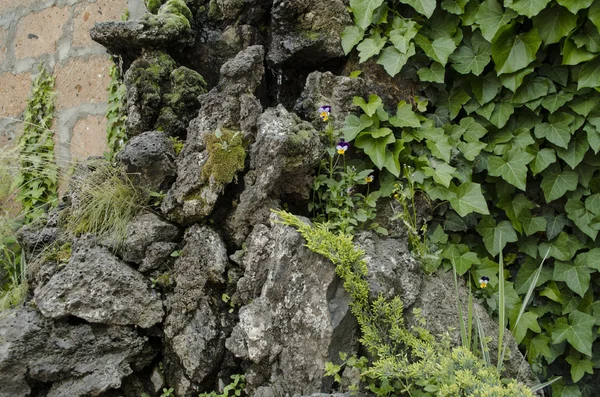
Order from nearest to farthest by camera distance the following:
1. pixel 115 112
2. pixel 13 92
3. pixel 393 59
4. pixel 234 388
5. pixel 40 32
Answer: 1. pixel 234 388
2. pixel 393 59
3. pixel 115 112
4. pixel 40 32
5. pixel 13 92

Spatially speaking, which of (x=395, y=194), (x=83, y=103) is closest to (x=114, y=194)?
(x=395, y=194)

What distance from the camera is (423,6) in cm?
258

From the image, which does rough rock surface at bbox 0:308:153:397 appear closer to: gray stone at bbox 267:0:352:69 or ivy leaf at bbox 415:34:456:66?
gray stone at bbox 267:0:352:69

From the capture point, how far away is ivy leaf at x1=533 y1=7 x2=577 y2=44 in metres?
2.43

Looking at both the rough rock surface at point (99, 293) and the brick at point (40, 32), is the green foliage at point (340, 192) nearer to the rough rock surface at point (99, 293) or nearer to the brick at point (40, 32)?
the rough rock surface at point (99, 293)

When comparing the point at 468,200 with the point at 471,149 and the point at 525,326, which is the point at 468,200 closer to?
the point at 471,149

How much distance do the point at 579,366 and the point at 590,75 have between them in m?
1.47

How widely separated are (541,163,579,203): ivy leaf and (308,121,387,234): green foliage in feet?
2.84

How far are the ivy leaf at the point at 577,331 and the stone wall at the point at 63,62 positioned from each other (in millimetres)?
3234

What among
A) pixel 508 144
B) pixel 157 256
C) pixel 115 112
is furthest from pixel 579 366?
pixel 115 112

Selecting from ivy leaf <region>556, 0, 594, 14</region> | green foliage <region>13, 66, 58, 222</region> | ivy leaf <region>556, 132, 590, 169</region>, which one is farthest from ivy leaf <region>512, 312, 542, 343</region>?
green foliage <region>13, 66, 58, 222</region>

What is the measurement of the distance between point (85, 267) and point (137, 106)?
0.94 m

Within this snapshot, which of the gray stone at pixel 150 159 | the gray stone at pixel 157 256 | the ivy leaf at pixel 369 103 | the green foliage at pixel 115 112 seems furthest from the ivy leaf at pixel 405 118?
the green foliage at pixel 115 112

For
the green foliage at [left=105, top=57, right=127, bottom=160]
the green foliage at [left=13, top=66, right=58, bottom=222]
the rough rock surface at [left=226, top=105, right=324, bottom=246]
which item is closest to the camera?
the rough rock surface at [left=226, top=105, right=324, bottom=246]
